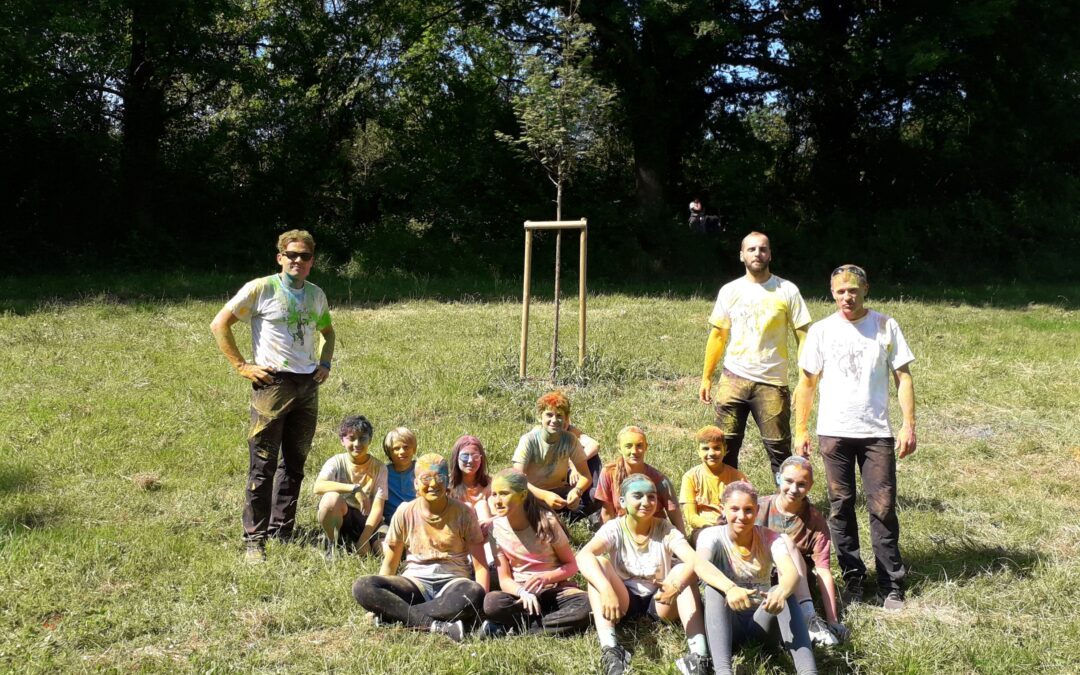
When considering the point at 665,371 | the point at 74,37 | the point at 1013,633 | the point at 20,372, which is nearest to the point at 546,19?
the point at 74,37

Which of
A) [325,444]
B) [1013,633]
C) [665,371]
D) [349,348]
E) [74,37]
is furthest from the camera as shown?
[74,37]

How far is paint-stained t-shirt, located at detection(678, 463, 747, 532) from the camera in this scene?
5379mm

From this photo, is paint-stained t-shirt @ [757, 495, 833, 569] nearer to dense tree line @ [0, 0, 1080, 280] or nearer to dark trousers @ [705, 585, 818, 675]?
dark trousers @ [705, 585, 818, 675]

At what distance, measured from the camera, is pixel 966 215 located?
22.5m

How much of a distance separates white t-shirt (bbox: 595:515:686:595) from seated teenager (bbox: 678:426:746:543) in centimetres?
65

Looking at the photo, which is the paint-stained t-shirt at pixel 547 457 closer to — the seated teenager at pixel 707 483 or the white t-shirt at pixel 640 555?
the seated teenager at pixel 707 483

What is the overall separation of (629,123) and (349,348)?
11.6 m

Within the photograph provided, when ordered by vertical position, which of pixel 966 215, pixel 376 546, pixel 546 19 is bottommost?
pixel 376 546

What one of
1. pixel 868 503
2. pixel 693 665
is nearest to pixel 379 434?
pixel 868 503

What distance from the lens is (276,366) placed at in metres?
5.53

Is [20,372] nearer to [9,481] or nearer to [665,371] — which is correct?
[9,481]

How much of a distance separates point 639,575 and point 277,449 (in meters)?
2.26

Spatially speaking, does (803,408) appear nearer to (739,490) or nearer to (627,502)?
(739,490)

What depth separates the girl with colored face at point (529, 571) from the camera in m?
4.60
